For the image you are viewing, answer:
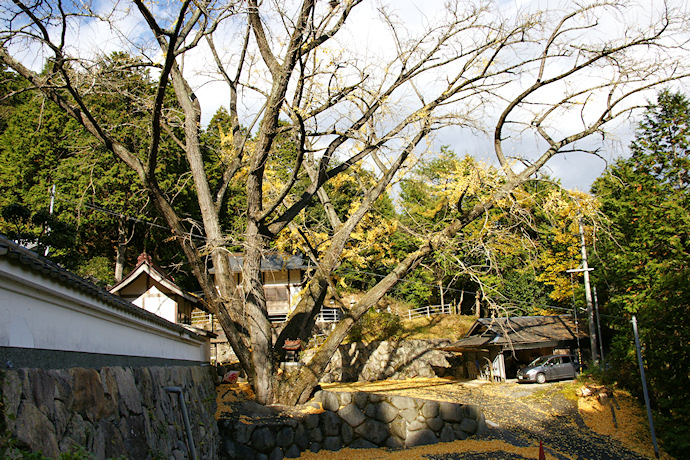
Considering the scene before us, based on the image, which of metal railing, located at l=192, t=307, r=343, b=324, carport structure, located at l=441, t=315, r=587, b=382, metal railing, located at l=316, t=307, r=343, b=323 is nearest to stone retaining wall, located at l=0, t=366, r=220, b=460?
carport structure, located at l=441, t=315, r=587, b=382

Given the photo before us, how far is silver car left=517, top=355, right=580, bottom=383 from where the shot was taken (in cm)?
1908

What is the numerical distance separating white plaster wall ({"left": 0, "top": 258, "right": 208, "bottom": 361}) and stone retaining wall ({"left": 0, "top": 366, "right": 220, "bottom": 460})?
31cm

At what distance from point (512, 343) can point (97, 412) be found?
18951mm

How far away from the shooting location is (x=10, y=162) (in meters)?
25.2

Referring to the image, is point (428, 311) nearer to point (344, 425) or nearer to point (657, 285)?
point (657, 285)

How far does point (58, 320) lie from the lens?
418 cm

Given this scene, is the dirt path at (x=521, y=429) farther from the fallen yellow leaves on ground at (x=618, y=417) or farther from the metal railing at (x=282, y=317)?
the metal railing at (x=282, y=317)

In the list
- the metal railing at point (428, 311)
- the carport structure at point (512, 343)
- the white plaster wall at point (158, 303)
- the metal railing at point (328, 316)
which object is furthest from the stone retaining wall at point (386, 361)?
the white plaster wall at point (158, 303)

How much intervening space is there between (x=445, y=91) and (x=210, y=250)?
6.73 m

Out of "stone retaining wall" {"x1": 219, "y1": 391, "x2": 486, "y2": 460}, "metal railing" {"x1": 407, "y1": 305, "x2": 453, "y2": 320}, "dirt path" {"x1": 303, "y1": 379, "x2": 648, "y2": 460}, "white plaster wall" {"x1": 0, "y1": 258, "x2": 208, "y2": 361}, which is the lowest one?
"dirt path" {"x1": 303, "y1": 379, "x2": 648, "y2": 460}

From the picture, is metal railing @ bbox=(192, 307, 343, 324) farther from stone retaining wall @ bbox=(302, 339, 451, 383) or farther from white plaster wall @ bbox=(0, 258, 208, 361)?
white plaster wall @ bbox=(0, 258, 208, 361)

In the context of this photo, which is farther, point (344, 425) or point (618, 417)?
point (618, 417)

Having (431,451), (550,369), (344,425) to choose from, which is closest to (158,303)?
(344,425)

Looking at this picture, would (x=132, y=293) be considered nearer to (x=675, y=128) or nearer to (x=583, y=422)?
(x=583, y=422)
